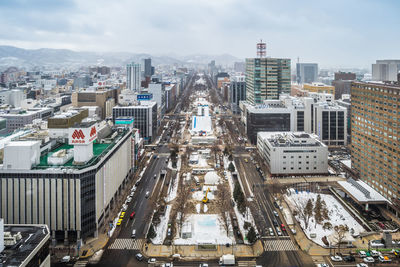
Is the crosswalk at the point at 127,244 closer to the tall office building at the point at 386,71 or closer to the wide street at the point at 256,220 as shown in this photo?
the wide street at the point at 256,220

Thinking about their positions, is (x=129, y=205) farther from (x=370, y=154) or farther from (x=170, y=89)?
(x=170, y=89)

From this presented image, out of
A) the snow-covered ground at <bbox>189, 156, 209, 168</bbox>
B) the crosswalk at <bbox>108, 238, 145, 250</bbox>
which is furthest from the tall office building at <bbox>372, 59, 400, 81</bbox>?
the crosswalk at <bbox>108, 238, 145, 250</bbox>

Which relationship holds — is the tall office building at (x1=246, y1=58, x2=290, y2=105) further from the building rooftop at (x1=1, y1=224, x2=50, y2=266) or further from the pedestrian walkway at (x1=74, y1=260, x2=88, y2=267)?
the building rooftop at (x1=1, y1=224, x2=50, y2=266)

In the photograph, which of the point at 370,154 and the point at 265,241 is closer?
the point at 265,241

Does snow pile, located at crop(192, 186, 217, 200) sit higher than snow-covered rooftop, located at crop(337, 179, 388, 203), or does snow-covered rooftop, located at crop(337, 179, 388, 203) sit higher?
snow-covered rooftop, located at crop(337, 179, 388, 203)

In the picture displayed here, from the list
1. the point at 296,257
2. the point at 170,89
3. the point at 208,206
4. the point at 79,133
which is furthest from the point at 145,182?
the point at 170,89

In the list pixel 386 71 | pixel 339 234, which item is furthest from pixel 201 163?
pixel 386 71

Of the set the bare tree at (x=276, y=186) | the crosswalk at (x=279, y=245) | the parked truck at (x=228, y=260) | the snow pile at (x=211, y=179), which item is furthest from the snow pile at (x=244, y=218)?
the snow pile at (x=211, y=179)
